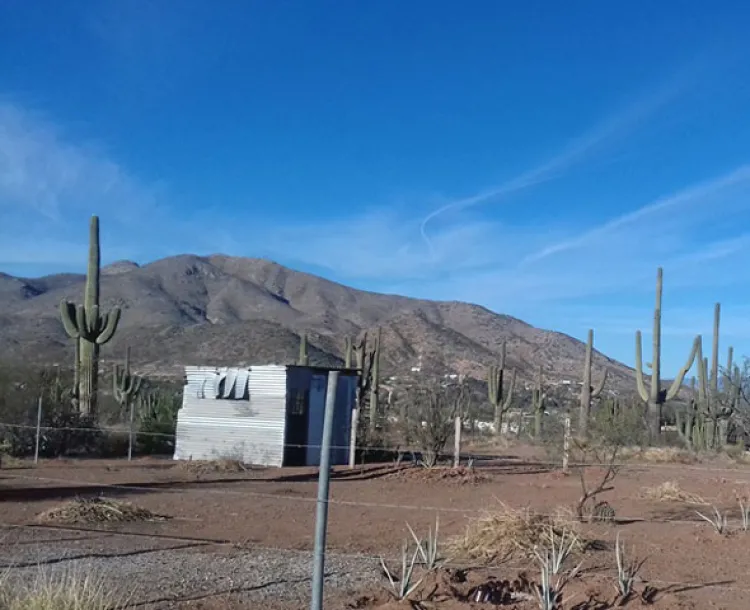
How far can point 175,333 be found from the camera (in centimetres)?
8956

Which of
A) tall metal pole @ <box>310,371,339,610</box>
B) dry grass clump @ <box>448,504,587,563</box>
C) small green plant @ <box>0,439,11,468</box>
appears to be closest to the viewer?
tall metal pole @ <box>310,371,339,610</box>

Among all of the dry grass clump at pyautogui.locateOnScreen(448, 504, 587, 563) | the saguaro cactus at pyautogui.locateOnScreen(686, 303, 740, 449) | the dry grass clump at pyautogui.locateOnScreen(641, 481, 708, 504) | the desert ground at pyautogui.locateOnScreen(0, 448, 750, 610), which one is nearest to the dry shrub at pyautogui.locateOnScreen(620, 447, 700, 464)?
the saguaro cactus at pyautogui.locateOnScreen(686, 303, 740, 449)

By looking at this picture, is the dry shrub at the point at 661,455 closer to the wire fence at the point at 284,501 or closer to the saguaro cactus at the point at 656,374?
the saguaro cactus at the point at 656,374

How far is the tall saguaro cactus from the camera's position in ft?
89.4

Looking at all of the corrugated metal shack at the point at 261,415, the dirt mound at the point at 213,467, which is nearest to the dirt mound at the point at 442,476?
the dirt mound at the point at 213,467

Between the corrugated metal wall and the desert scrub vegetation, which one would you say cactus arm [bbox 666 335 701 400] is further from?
the desert scrub vegetation

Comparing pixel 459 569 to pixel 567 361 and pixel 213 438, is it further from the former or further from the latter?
pixel 567 361

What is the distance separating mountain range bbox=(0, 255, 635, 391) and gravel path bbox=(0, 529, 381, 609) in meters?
44.8

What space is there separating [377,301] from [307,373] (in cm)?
11704

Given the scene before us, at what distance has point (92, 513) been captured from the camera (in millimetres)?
13109

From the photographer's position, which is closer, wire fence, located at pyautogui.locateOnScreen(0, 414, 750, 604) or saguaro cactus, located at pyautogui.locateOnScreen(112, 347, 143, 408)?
wire fence, located at pyautogui.locateOnScreen(0, 414, 750, 604)

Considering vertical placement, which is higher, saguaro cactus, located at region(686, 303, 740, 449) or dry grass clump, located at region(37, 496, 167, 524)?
saguaro cactus, located at region(686, 303, 740, 449)

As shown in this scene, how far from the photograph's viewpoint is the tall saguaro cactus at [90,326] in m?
27.2

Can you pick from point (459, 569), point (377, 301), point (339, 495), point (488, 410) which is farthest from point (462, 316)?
point (459, 569)
